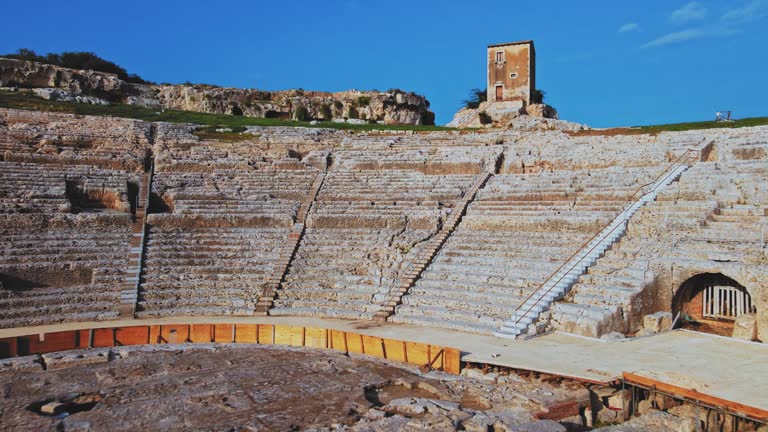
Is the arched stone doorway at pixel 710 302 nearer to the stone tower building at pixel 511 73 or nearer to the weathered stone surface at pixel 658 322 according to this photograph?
the weathered stone surface at pixel 658 322

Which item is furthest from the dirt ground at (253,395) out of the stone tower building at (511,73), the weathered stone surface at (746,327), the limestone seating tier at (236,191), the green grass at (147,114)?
the stone tower building at (511,73)

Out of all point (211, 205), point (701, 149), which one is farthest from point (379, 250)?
point (701, 149)

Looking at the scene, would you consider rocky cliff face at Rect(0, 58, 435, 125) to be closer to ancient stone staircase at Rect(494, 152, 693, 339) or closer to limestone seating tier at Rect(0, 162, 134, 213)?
limestone seating tier at Rect(0, 162, 134, 213)

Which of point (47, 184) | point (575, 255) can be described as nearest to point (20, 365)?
point (47, 184)

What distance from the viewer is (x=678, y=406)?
7.41 m

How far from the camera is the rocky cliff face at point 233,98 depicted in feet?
117

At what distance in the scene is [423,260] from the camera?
48.0 ft

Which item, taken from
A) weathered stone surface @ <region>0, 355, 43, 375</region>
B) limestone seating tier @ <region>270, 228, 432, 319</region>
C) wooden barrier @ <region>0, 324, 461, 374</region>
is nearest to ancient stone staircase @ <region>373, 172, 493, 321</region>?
limestone seating tier @ <region>270, 228, 432, 319</region>

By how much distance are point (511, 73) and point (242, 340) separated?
29.0 meters

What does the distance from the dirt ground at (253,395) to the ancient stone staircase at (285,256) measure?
312 cm

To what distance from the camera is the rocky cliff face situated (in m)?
35.8

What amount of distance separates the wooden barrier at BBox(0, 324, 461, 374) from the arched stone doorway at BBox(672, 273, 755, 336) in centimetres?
521

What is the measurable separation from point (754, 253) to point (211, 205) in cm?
1399

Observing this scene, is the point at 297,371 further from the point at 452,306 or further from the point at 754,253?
the point at 754,253
